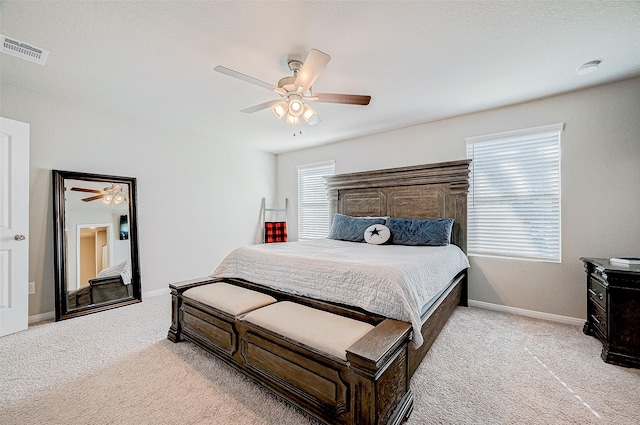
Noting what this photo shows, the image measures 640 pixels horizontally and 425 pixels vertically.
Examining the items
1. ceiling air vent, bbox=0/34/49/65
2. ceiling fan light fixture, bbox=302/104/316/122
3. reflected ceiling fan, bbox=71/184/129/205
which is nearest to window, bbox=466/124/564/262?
ceiling fan light fixture, bbox=302/104/316/122

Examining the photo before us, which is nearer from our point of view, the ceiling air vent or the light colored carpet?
the light colored carpet

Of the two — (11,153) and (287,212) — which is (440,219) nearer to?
(287,212)

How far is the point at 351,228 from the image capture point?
3.86m

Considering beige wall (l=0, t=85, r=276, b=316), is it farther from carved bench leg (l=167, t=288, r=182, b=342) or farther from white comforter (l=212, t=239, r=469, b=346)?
white comforter (l=212, t=239, r=469, b=346)

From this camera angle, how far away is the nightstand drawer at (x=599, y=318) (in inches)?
87.0

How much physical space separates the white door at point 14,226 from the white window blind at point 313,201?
12.5 ft

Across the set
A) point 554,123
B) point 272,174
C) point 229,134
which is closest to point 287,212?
point 272,174

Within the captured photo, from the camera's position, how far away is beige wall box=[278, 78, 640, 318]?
2.61 metres

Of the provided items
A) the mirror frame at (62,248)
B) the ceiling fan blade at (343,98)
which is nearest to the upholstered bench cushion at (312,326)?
the ceiling fan blade at (343,98)

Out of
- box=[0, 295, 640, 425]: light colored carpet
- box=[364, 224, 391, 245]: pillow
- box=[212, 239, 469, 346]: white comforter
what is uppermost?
box=[364, 224, 391, 245]: pillow

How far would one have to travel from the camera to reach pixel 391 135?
4199 mm

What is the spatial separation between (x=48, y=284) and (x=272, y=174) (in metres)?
3.83

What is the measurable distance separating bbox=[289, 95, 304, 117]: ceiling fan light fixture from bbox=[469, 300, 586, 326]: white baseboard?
3.21m

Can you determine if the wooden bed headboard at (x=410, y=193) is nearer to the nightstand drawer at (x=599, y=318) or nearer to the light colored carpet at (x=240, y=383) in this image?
the nightstand drawer at (x=599, y=318)
